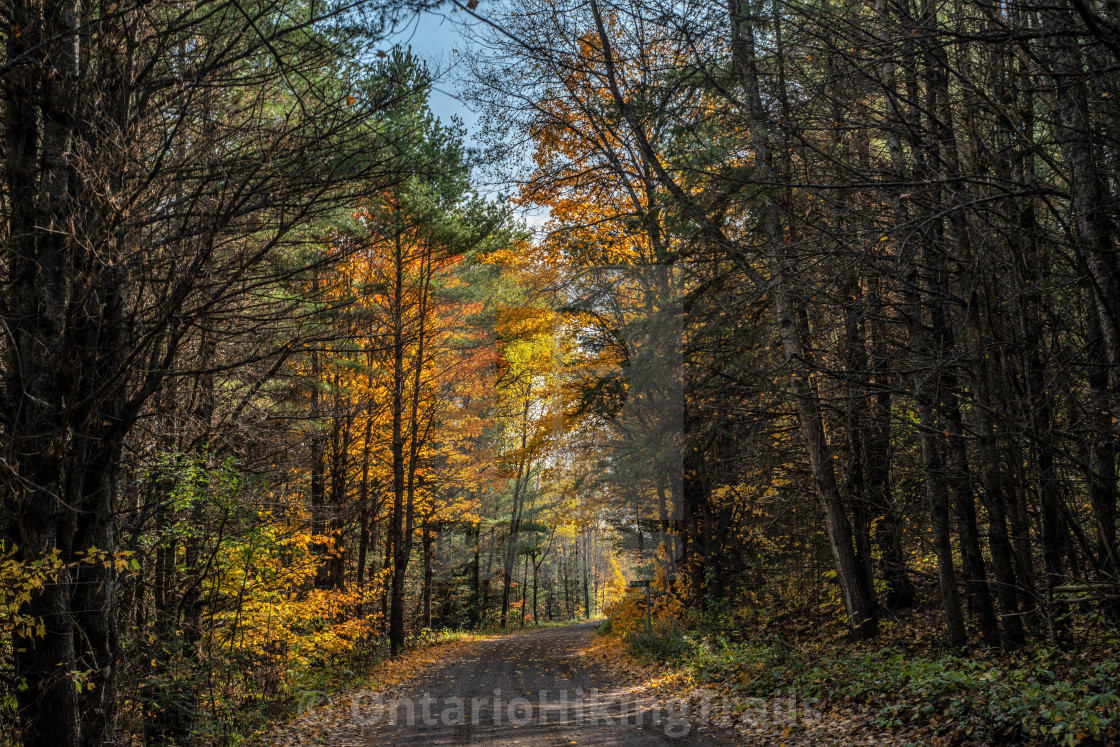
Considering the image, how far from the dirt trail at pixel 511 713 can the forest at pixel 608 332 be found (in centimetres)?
135

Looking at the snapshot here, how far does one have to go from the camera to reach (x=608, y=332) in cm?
1508

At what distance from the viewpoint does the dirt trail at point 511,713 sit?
25.2ft

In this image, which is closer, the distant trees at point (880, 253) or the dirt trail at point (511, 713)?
the distant trees at point (880, 253)

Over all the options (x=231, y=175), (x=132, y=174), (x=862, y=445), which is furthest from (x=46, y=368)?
(x=862, y=445)

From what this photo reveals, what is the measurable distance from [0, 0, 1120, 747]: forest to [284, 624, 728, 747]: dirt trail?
135 centimetres

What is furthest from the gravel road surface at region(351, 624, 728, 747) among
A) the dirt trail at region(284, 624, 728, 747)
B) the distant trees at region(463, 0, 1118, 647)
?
the distant trees at region(463, 0, 1118, 647)

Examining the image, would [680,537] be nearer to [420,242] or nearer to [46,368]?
[420,242]

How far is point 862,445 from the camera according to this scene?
36.5ft

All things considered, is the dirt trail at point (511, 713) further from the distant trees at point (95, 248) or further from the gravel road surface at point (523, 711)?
the distant trees at point (95, 248)

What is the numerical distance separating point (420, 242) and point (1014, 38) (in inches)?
539

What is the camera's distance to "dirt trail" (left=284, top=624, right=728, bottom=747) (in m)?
7.68

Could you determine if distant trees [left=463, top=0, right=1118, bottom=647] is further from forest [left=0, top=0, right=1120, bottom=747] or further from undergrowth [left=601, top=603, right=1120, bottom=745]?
undergrowth [left=601, top=603, right=1120, bottom=745]

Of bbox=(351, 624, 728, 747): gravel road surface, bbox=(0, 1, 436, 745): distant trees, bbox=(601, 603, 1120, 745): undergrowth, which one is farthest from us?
bbox=(351, 624, 728, 747): gravel road surface

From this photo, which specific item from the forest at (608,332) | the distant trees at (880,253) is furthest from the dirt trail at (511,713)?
the distant trees at (880,253)
